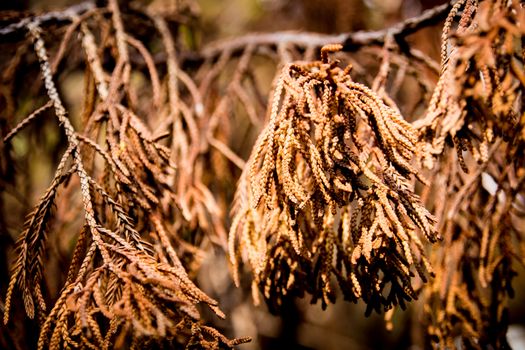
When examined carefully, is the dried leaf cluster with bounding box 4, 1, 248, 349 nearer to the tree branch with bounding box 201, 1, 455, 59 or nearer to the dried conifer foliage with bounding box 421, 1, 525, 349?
the tree branch with bounding box 201, 1, 455, 59

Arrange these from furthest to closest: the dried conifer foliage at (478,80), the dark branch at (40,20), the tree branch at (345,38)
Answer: the dark branch at (40,20) < the tree branch at (345,38) < the dried conifer foliage at (478,80)

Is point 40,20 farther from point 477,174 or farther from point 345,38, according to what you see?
point 477,174

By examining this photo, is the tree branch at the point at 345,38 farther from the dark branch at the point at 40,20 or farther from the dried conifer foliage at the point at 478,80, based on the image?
the dark branch at the point at 40,20

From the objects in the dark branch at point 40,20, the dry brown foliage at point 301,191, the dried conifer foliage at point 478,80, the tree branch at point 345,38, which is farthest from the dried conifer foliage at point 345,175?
the dark branch at point 40,20

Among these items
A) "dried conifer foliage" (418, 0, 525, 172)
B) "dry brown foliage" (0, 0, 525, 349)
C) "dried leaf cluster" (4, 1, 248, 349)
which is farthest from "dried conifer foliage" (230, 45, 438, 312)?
"dried leaf cluster" (4, 1, 248, 349)

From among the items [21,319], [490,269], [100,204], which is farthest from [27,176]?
[490,269]

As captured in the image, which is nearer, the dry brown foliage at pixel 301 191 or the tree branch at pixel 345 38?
the dry brown foliage at pixel 301 191

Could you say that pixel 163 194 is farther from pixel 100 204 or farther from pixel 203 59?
pixel 203 59

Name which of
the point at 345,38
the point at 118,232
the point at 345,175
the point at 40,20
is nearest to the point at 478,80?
the point at 345,175
